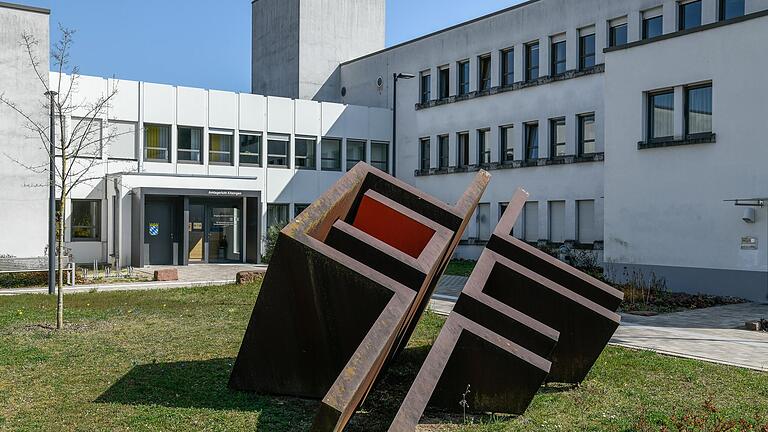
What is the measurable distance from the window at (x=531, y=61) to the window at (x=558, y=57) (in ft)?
3.14

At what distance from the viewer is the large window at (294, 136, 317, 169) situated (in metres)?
39.5

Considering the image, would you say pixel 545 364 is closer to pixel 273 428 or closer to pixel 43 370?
pixel 273 428

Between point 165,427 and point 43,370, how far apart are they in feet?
11.5

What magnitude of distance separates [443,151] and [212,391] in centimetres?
3265

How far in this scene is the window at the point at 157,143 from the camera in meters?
35.1

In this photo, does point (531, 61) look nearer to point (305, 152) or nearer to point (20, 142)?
point (305, 152)

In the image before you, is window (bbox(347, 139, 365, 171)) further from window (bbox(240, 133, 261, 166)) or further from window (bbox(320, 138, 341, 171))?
window (bbox(240, 133, 261, 166))

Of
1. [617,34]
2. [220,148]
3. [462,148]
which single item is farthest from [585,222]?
[220,148]

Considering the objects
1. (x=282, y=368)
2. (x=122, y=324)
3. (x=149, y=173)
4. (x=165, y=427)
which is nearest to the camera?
(x=165, y=427)

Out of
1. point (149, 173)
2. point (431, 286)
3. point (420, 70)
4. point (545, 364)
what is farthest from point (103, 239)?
point (545, 364)

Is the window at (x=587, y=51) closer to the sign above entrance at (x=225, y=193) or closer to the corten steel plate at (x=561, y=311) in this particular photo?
the sign above entrance at (x=225, y=193)

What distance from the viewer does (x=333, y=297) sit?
7070 millimetres

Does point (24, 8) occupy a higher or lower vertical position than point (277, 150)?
higher

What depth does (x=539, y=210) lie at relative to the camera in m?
34.1
